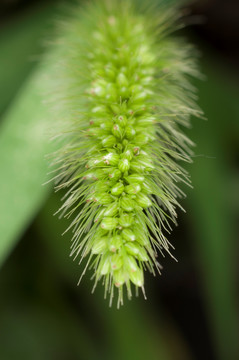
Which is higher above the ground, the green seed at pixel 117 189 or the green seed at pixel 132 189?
the green seed at pixel 132 189

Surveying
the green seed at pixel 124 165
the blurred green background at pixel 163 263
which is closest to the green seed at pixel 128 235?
the green seed at pixel 124 165

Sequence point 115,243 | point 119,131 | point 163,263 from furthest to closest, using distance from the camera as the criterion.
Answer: point 163,263, point 119,131, point 115,243

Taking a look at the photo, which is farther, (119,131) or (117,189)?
(119,131)

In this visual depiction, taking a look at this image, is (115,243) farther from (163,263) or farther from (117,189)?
(163,263)

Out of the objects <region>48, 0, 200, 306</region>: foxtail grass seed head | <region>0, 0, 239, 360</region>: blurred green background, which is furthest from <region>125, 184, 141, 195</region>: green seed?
<region>0, 0, 239, 360</region>: blurred green background

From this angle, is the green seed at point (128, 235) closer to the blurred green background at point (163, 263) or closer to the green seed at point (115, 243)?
the green seed at point (115, 243)

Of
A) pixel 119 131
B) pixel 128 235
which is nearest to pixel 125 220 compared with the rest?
pixel 128 235
